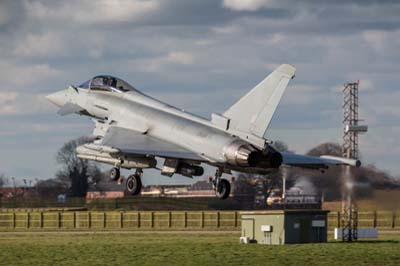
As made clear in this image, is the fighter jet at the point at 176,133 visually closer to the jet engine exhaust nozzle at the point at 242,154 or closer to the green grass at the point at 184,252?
the jet engine exhaust nozzle at the point at 242,154

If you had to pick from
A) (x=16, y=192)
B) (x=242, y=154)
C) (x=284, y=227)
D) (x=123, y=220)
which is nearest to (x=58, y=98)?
(x=242, y=154)

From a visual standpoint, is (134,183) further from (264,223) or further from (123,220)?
(123,220)

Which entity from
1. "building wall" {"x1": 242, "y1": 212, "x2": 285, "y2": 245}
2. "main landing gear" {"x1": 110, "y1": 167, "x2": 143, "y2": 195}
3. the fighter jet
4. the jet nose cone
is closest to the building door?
"building wall" {"x1": 242, "y1": 212, "x2": 285, "y2": 245}

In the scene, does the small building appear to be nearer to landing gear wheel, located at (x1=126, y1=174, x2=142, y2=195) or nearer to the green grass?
the green grass

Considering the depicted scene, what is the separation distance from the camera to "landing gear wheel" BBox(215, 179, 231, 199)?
50.3 metres

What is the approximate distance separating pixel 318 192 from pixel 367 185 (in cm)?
249

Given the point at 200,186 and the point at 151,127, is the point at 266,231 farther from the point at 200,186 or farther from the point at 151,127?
the point at 200,186

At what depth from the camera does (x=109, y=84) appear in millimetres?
56188

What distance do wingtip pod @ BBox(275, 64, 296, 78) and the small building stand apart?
70.5ft

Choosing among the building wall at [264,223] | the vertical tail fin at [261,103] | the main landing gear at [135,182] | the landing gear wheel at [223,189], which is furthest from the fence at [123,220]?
the vertical tail fin at [261,103]

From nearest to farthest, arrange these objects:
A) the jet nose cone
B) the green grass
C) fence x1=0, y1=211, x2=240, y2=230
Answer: the green grass < the jet nose cone < fence x1=0, y1=211, x2=240, y2=230

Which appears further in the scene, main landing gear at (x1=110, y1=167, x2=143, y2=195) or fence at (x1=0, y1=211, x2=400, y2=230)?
fence at (x1=0, y1=211, x2=400, y2=230)

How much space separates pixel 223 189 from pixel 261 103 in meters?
4.50

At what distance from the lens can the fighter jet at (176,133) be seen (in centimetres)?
4831
